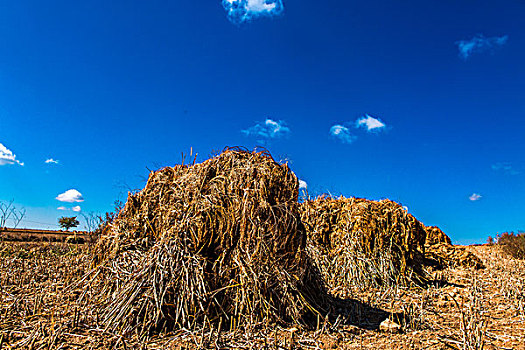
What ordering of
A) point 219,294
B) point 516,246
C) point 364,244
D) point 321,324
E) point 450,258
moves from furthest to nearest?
1. point 516,246
2. point 450,258
3. point 364,244
4. point 321,324
5. point 219,294

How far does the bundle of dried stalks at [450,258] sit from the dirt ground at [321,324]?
2.79m

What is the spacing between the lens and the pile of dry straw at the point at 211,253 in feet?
13.8

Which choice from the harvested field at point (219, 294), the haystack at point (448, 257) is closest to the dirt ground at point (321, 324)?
the harvested field at point (219, 294)

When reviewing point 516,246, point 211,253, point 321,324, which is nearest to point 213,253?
point 211,253

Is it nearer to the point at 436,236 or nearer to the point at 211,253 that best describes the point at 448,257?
the point at 436,236

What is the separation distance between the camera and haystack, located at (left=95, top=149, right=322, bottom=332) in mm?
4191

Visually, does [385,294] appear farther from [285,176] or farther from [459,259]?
[459,259]

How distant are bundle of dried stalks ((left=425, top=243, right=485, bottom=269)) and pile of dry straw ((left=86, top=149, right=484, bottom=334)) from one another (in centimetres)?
700

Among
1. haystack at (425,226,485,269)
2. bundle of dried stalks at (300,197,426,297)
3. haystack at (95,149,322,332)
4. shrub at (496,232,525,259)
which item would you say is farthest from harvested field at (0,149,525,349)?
shrub at (496,232,525,259)

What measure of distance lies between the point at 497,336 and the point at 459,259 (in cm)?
663

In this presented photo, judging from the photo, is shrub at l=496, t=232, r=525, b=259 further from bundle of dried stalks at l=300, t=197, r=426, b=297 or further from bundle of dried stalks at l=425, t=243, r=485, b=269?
bundle of dried stalks at l=300, t=197, r=426, b=297

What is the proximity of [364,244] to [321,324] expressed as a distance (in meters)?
3.87

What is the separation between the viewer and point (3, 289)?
637cm

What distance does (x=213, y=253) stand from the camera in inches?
182
